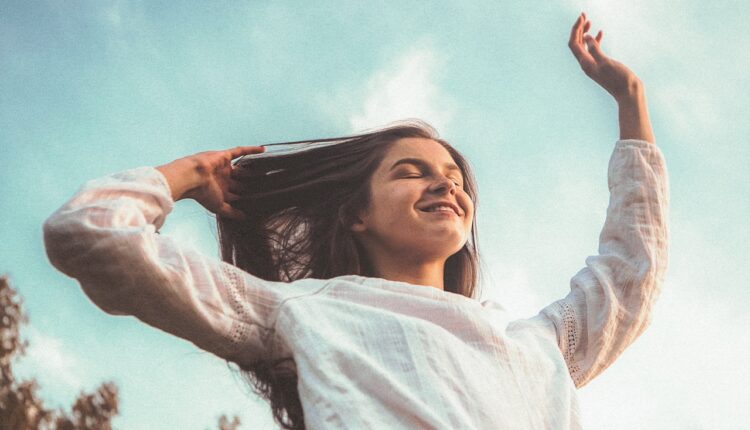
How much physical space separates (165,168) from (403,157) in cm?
88

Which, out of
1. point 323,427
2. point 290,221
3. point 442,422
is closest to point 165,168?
point 290,221

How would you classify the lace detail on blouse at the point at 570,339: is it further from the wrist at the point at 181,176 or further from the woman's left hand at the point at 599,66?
the wrist at the point at 181,176

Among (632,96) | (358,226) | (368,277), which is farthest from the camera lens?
(632,96)

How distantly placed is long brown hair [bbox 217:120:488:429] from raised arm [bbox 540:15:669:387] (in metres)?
0.50

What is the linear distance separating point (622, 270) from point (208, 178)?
136 cm

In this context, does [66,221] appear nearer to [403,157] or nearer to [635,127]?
[403,157]

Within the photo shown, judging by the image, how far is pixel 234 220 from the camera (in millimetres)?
3012

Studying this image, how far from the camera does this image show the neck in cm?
276

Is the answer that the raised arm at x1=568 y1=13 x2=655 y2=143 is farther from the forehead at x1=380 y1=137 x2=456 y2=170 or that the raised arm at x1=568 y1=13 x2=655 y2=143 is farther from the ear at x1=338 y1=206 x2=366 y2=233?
the ear at x1=338 y1=206 x2=366 y2=233

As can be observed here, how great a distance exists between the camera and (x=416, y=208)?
2.78 m

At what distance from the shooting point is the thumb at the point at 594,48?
10.6 feet

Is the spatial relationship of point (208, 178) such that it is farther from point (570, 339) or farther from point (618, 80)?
point (618, 80)

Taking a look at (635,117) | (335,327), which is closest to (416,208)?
(335,327)

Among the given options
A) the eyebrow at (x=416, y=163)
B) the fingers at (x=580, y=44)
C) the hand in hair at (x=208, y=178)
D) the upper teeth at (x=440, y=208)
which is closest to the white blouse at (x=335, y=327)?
the hand in hair at (x=208, y=178)
